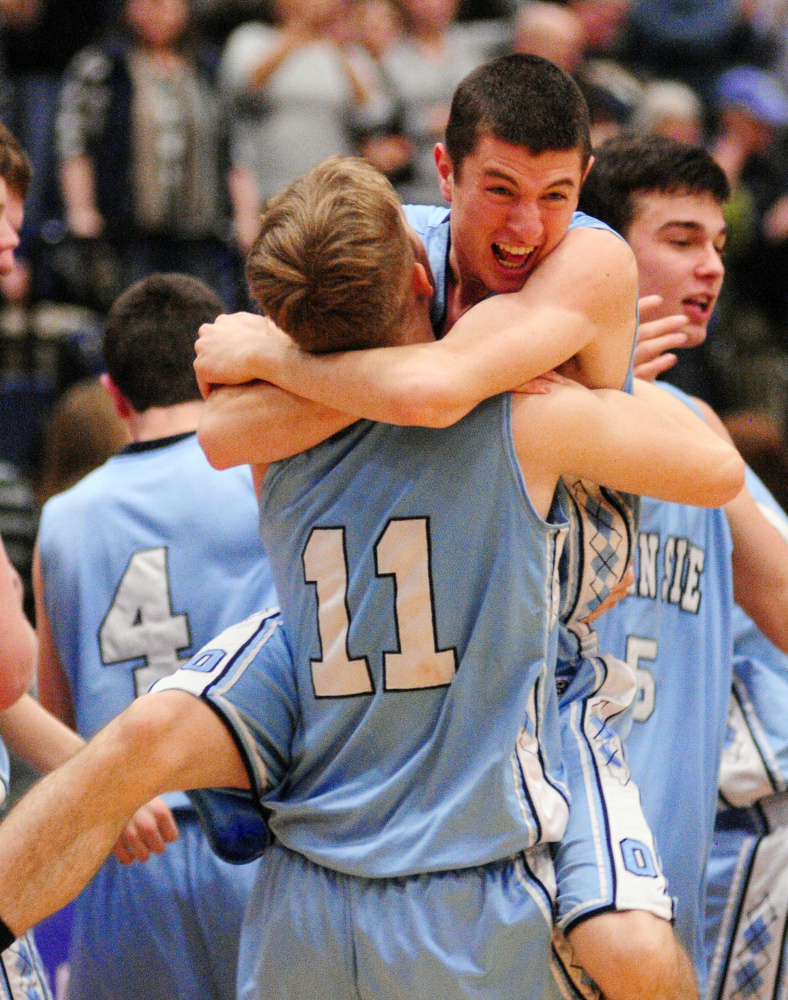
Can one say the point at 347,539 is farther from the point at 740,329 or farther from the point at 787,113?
the point at 787,113

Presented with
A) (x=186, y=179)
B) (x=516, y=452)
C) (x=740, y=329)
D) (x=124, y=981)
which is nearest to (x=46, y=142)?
(x=186, y=179)

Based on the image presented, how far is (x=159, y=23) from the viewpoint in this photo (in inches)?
290

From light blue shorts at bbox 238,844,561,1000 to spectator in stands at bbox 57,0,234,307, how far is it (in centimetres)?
522

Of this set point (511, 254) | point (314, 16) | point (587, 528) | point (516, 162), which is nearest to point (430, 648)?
point (587, 528)

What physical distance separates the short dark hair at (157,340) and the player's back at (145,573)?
0.69ft

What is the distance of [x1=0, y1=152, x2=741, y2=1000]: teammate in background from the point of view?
2.54 meters

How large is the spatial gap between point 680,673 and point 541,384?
1.11 meters

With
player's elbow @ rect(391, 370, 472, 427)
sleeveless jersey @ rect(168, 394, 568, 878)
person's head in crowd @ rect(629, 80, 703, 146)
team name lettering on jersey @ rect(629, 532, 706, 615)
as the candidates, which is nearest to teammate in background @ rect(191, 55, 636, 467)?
player's elbow @ rect(391, 370, 472, 427)

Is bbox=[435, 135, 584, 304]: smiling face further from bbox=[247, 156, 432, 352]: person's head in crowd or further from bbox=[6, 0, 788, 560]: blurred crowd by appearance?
bbox=[6, 0, 788, 560]: blurred crowd

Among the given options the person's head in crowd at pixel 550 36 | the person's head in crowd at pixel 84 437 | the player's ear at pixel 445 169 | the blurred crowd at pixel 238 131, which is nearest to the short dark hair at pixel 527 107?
the player's ear at pixel 445 169

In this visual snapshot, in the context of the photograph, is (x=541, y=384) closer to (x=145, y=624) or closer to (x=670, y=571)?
(x=670, y=571)

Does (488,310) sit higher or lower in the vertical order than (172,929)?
higher

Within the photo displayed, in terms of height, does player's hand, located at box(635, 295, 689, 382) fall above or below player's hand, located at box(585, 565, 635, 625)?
above

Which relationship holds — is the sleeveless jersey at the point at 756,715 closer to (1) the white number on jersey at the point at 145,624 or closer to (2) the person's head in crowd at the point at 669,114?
(1) the white number on jersey at the point at 145,624
